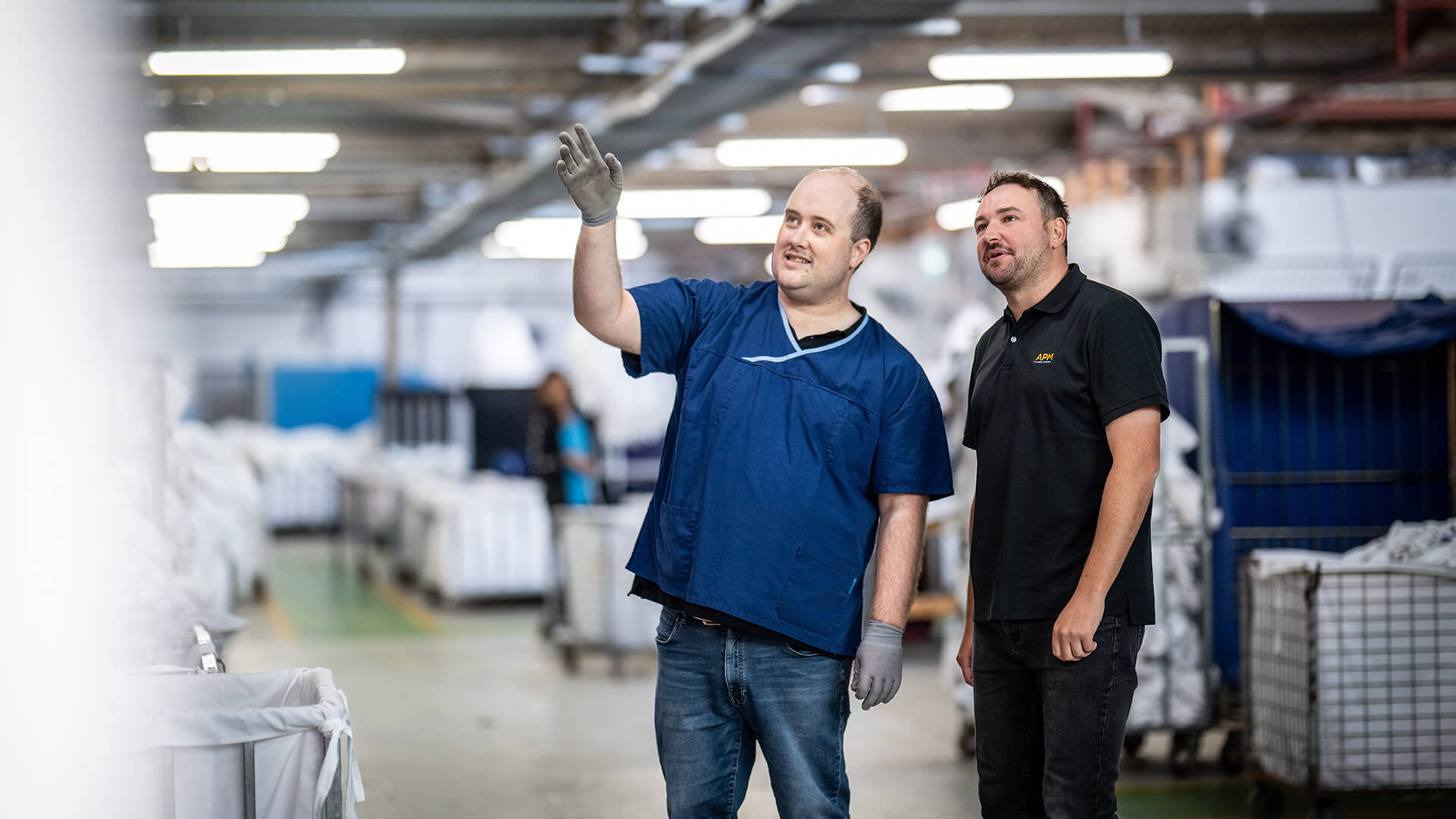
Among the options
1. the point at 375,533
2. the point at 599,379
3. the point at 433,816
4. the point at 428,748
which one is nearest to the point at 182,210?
the point at 375,533

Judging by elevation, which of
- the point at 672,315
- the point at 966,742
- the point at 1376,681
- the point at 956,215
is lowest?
the point at 966,742

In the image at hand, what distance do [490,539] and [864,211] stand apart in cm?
808

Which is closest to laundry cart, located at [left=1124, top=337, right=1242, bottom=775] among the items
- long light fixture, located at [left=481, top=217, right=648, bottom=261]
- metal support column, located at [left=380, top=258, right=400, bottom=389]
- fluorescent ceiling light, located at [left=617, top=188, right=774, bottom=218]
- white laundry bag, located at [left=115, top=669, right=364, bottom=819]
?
white laundry bag, located at [left=115, top=669, right=364, bottom=819]

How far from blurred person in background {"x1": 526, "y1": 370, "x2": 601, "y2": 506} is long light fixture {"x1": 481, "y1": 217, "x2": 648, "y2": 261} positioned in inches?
201

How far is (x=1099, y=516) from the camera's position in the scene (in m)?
2.66

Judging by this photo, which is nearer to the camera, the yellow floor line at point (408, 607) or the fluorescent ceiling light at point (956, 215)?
the yellow floor line at point (408, 607)

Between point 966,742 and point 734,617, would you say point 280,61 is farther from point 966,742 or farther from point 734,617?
point 734,617

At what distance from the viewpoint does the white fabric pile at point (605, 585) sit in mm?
7781

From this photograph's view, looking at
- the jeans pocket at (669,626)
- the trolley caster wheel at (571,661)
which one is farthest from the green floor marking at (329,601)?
the jeans pocket at (669,626)

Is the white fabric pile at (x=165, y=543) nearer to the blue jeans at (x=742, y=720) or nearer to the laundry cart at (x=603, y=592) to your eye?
the blue jeans at (x=742, y=720)

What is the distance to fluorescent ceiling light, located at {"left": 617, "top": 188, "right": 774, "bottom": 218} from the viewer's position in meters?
12.9

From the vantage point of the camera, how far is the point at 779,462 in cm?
267

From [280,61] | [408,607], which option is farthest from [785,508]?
[408,607]

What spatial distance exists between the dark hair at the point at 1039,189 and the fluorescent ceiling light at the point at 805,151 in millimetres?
6911
